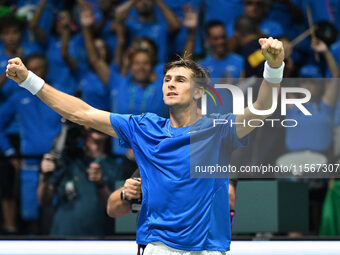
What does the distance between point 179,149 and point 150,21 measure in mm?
3706

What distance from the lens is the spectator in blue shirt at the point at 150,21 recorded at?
6152mm

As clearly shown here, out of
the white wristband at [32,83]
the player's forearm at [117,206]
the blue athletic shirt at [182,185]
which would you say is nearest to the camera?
the blue athletic shirt at [182,185]

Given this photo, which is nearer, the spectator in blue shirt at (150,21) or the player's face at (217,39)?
the player's face at (217,39)

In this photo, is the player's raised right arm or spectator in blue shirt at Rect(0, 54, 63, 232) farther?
spectator in blue shirt at Rect(0, 54, 63, 232)

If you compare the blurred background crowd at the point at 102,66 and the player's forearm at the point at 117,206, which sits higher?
the blurred background crowd at the point at 102,66

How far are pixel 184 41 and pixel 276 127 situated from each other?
11.0ft

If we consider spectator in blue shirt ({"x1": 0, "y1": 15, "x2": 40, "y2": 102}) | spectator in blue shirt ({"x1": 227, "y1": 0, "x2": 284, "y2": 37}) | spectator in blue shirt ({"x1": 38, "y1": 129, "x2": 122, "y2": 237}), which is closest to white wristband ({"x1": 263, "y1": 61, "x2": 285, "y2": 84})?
spectator in blue shirt ({"x1": 38, "y1": 129, "x2": 122, "y2": 237})

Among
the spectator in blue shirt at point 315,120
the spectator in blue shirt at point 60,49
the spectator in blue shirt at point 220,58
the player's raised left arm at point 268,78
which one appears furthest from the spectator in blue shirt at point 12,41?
the player's raised left arm at point 268,78

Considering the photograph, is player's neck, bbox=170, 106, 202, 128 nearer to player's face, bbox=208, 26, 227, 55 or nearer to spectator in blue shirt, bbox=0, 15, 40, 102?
player's face, bbox=208, 26, 227, 55

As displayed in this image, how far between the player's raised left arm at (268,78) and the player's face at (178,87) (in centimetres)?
27

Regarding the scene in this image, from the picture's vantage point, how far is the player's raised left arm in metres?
2.41

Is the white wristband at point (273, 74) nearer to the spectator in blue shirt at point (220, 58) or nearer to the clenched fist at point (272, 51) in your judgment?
the clenched fist at point (272, 51)

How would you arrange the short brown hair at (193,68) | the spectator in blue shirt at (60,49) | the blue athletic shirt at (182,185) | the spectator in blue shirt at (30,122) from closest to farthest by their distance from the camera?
the blue athletic shirt at (182,185), the short brown hair at (193,68), the spectator in blue shirt at (30,122), the spectator in blue shirt at (60,49)

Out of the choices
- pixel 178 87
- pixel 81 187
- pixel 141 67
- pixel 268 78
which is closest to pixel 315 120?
pixel 268 78
